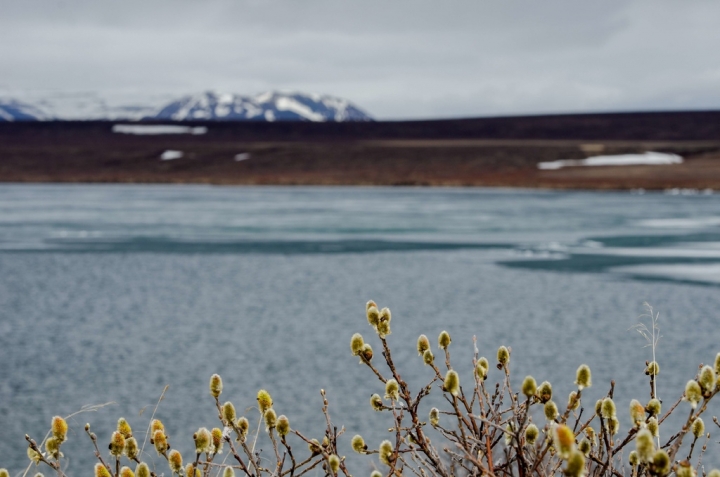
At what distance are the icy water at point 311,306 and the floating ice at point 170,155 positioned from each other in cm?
3701

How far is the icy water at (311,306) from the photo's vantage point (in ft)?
29.1

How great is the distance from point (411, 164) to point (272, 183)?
1010cm

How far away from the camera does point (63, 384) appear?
933 centimetres

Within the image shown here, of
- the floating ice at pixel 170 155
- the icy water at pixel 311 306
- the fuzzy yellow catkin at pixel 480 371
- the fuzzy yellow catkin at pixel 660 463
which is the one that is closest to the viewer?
the fuzzy yellow catkin at pixel 660 463

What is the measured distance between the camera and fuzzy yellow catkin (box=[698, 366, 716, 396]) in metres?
1.69

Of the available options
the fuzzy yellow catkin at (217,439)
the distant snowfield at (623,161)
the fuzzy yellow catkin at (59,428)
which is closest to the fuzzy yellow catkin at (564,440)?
the fuzzy yellow catkin at (217,439)

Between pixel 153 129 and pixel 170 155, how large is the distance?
631 inches

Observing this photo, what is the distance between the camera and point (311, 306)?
45.8ft

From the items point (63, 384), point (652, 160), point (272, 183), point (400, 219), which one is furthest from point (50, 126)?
point (63, 384)

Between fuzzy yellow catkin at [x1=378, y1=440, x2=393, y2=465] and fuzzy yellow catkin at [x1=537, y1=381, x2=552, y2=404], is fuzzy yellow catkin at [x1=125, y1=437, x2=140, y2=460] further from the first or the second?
fuzzy yellow catkin at [x1=537, y1=381, x2=552, y2=404]

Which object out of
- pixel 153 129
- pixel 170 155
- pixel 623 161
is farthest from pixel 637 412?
pixel 153 129

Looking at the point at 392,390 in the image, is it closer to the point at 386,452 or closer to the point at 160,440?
the point at 386,452

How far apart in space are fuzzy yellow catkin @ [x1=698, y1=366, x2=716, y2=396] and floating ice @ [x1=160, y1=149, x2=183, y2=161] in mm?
66391

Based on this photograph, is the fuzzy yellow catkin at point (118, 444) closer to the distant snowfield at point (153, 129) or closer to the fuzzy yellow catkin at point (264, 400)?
the fuzzy yellow catkin at point (264, 400)
